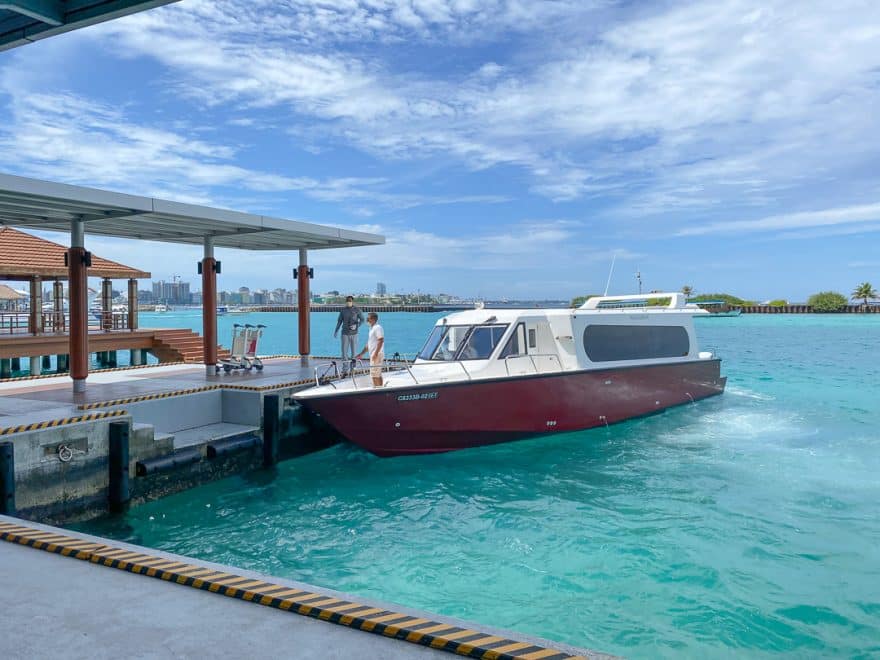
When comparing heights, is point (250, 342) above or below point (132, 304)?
below

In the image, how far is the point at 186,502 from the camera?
34.3 ft

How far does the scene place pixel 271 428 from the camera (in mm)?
12570

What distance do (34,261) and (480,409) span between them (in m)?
18.5

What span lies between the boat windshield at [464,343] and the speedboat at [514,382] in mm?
23

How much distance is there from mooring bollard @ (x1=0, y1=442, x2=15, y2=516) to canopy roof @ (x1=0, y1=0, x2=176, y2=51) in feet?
15.5

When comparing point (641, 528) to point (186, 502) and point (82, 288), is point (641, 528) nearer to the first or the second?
point (186, 502)

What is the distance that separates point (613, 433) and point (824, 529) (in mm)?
6338

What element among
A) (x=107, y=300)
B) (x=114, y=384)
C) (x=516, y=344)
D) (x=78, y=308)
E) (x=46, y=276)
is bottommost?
(x=114, y=384)

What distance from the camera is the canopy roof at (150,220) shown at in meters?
10.4

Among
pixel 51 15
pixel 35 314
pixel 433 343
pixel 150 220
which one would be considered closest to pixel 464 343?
pixel 433 343

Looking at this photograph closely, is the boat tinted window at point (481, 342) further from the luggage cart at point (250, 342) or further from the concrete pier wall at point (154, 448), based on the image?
the luggage cart at point (250, 342)

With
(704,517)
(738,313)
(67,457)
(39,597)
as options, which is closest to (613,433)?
(704,517)

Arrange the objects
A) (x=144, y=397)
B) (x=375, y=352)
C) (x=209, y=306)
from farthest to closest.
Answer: (x=209, y=306) < (x=375, y=352) < (x=144, y=397)

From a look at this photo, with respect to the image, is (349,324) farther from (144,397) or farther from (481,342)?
(144,397)
